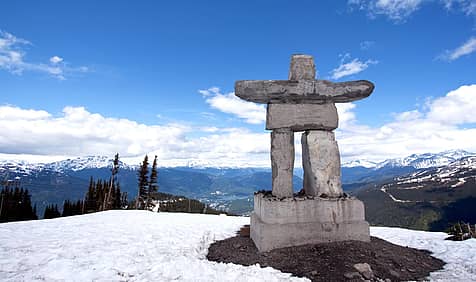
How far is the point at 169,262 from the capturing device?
701 centimetres

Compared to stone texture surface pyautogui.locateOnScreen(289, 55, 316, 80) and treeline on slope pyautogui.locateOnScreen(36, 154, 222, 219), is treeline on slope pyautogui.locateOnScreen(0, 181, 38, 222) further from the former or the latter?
stone texture surface pyautogui.locateOnScreen(289, 55, 316, 80)

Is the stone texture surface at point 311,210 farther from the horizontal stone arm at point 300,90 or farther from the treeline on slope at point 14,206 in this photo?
the treeline on slope at point 14,206

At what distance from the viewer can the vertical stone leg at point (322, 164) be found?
850cm

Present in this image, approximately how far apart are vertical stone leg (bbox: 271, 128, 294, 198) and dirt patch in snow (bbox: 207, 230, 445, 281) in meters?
1.85

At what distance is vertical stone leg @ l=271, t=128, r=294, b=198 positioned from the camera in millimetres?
8602

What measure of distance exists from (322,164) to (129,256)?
6.07 meters

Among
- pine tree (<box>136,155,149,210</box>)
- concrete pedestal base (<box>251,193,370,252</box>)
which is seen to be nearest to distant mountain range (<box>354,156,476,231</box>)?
pine tree (<box>136,155,149,210</box>)

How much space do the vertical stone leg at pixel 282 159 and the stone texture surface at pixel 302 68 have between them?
180 cm

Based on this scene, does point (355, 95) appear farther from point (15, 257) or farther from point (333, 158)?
point (15, 257)

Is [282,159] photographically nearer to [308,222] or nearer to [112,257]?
[308,222]

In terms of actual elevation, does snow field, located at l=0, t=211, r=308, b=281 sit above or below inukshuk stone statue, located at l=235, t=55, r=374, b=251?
below

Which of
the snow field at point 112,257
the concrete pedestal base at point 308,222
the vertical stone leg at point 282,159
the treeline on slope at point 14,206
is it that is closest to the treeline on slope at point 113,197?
the treeline on slope at point 14,206

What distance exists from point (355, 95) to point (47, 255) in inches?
386

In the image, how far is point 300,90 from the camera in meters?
8.57
